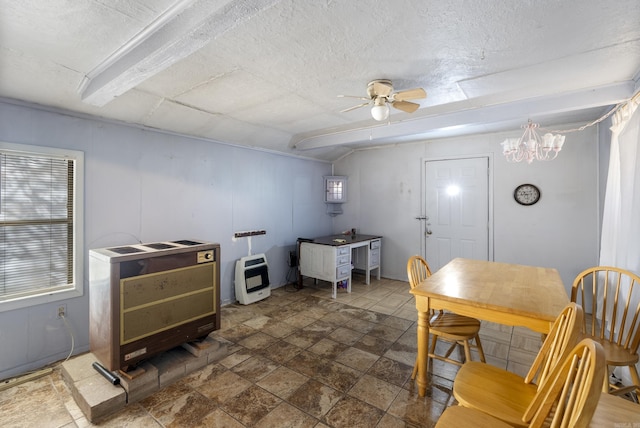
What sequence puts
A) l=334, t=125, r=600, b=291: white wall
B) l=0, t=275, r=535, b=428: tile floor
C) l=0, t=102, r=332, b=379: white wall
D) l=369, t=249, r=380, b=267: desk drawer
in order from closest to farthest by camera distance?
l=0, t=275, r=535, b=428: tile floor → l=0, t=102, r=332, b=379: white wall → l=334, t=125, r=600, b=291: white wall → l=369, t=249, r=380, b=267: desk drawer

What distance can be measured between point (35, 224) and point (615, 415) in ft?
12.7

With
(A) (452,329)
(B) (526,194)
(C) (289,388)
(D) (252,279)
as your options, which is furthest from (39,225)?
(B) (526,194)

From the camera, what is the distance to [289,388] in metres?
2.26

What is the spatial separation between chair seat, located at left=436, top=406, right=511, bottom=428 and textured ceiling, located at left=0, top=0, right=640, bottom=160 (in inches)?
77.8

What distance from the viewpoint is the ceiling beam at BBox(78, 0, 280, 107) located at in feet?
4.50

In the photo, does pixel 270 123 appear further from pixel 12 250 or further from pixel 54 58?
pixel 12 250

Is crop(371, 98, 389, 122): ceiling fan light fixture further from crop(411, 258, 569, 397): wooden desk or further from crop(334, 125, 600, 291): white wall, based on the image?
crop(334, 125, 600, 291): white wall

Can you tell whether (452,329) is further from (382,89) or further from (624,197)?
(382,89)

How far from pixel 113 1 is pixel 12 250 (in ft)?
7.40

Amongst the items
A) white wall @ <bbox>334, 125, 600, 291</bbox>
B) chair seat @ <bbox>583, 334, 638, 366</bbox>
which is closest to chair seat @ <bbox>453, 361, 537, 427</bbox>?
chair seat @ <bbox>583, 334, 638, 366</bbox>

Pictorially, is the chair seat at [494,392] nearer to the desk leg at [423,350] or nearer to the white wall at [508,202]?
the desk leg at [423,350]

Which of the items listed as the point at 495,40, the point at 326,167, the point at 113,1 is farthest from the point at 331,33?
the point at 326,167

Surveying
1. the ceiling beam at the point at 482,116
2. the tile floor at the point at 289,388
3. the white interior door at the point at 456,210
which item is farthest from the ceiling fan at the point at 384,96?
the white interior door at the point at 456,210

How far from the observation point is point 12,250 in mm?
2404
